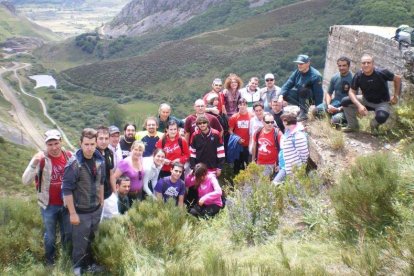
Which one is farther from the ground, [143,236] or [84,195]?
[84,195]

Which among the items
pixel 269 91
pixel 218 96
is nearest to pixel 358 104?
pixel 269 91

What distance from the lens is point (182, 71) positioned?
9112 cm

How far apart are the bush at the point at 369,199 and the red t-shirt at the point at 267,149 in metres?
2.43

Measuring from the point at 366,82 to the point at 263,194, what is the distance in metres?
2.25

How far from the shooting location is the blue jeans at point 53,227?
4789mm

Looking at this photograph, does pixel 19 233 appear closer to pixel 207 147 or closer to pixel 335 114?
pixel 207 147

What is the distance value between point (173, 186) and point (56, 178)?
5.29ft

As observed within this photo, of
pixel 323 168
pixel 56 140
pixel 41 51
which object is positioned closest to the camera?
pixel 56 140

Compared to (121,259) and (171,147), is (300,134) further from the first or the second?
(121,259)

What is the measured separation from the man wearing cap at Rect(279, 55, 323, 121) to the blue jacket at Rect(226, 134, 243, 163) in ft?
3.12

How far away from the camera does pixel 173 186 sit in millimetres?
5797

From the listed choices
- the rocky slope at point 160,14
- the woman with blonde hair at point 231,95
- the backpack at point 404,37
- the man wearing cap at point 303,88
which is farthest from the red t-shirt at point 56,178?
the rocky slope at point 160,14

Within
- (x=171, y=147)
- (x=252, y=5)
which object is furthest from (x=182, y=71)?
→ (x=171, y=147)

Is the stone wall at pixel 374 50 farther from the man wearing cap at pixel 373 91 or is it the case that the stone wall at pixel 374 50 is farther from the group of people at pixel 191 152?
the group of people at pixel 191 152
